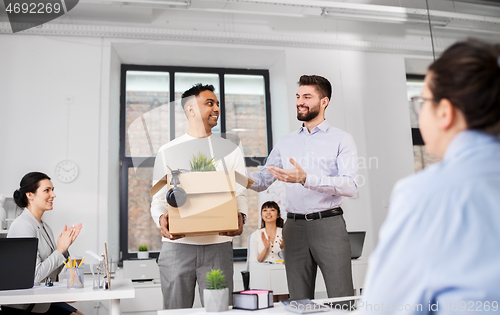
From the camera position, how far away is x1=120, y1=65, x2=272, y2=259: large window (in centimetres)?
436

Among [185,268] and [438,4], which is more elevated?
[438,4]

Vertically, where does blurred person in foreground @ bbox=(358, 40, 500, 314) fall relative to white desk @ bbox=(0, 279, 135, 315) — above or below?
above

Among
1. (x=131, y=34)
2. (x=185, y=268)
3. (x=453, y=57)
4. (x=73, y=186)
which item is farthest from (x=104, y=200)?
(x=453, y=57)

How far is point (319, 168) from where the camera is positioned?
2189 mm

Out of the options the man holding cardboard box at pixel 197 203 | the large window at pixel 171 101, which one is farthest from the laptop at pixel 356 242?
the man holding cardboard box at pixel 197 203

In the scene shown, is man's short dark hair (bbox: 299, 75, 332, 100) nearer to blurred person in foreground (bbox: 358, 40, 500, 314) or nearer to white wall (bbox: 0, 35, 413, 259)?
blurred person in foreground (bbox: 358, 40, 500, 314)

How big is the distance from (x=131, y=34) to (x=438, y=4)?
9.69ft

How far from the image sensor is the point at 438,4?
2553 mm

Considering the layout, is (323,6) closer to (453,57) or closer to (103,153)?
(103,153)

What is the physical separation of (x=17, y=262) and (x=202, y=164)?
105 cm

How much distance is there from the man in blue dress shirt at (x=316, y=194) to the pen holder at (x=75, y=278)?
92 cm

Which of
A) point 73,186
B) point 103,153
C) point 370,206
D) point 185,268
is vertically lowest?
point 185,268

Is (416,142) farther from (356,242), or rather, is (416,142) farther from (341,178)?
(341,178)

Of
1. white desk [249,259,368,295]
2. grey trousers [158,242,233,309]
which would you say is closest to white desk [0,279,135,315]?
grey trousers [158,242,233,309]
